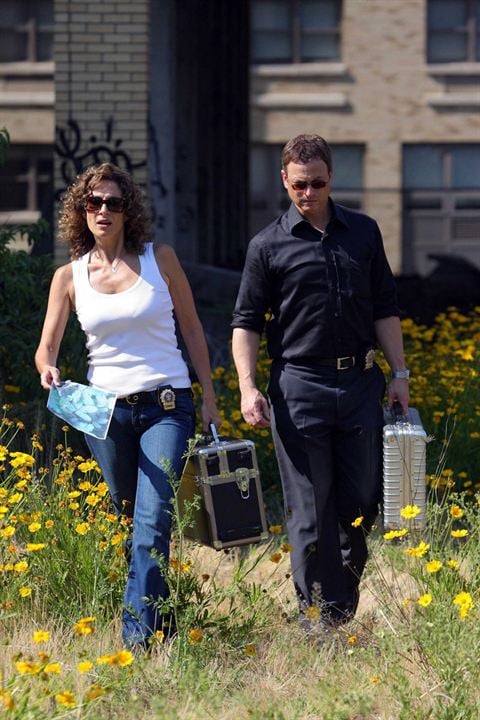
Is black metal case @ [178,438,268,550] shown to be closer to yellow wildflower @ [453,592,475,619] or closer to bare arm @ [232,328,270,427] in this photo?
bare arm @ [232,328,270,427]

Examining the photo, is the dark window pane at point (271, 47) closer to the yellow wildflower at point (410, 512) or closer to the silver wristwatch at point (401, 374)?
the silver wristwatch at point (401, 374)

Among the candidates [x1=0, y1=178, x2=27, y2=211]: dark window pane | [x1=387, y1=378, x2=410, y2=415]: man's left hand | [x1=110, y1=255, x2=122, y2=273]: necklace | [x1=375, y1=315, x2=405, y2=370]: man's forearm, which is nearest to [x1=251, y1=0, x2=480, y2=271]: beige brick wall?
[x1=0, y1=178, x2=27, y2=211]: dark window pane

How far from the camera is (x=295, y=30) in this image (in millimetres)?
33250

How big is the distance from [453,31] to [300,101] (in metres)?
4.46

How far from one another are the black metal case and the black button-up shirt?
47 centimetres

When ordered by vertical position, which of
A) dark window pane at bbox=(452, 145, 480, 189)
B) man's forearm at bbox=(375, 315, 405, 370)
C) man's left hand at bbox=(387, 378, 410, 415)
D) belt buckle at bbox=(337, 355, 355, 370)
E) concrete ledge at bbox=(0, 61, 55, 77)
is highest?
concrete ledge at bbox=(0, 61, 55, 77)

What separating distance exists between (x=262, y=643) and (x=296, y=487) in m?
0.59

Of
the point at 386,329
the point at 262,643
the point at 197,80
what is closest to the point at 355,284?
the point at 386,329

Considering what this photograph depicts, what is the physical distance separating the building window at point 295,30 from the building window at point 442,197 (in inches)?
124

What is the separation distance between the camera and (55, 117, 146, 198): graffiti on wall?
11883 mm

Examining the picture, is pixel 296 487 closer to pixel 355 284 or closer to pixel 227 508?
pixel 227 508

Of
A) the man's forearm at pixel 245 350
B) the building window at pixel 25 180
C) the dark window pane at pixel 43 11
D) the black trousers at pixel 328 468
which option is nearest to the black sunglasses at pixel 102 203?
the man's forearm at pixel 245 350

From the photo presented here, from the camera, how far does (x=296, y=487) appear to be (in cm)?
520

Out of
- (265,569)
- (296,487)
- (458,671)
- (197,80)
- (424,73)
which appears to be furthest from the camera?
(424,73)
